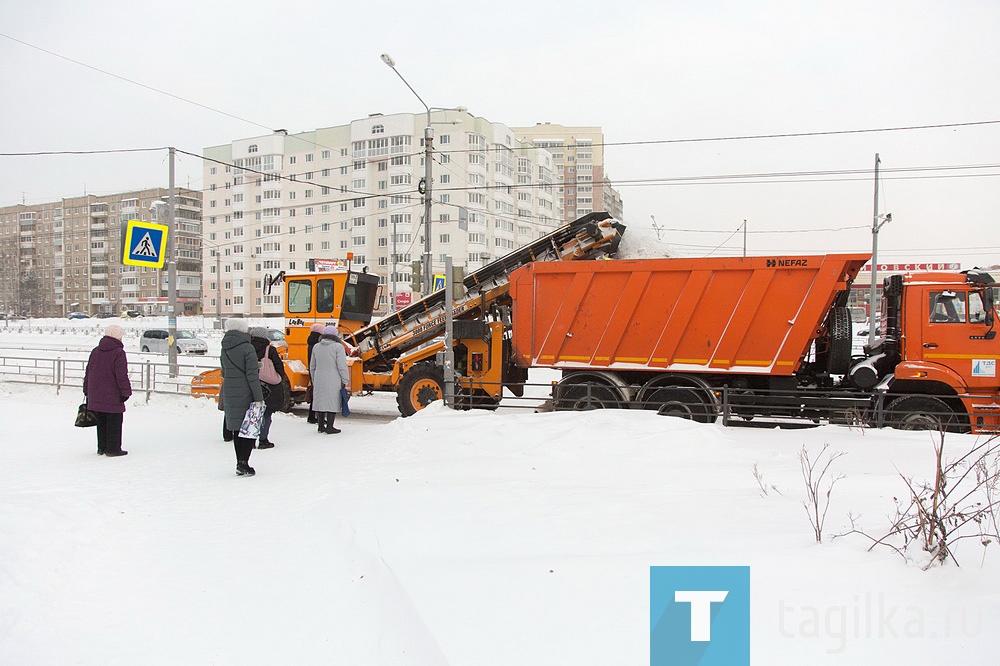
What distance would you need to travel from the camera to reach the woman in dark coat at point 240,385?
277 inches

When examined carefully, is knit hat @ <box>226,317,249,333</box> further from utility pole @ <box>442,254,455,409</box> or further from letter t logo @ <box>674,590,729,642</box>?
letter t logo @ <box>674,590,729,642</box>

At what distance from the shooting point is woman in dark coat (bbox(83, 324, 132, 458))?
313 inches

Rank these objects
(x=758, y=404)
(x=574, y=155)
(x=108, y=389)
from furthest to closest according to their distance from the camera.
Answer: (x=574, y=155) < (x=758, y=404) < (x=108, y=389)

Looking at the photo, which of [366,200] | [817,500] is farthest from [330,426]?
[366,200]

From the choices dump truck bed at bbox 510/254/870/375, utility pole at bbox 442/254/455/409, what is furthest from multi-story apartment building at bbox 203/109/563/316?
dump truck bed at bbox 510/254/870/375

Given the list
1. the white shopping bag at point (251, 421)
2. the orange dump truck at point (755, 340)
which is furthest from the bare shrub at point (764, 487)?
the white shopping bag at point (251, 421)

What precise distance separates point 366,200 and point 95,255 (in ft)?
197

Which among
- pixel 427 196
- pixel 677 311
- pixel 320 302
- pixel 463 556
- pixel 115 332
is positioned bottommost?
pixel 463 556

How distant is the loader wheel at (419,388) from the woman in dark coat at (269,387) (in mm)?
2948

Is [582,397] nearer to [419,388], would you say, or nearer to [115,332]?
[419,388]

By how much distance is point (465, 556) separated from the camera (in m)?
4.09

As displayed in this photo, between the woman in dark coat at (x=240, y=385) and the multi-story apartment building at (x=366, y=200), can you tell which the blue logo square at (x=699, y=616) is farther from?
the multi-story apartment building at (x=366, y=200)

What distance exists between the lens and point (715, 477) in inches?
237

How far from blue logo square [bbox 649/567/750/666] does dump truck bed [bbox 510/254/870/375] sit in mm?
6671
